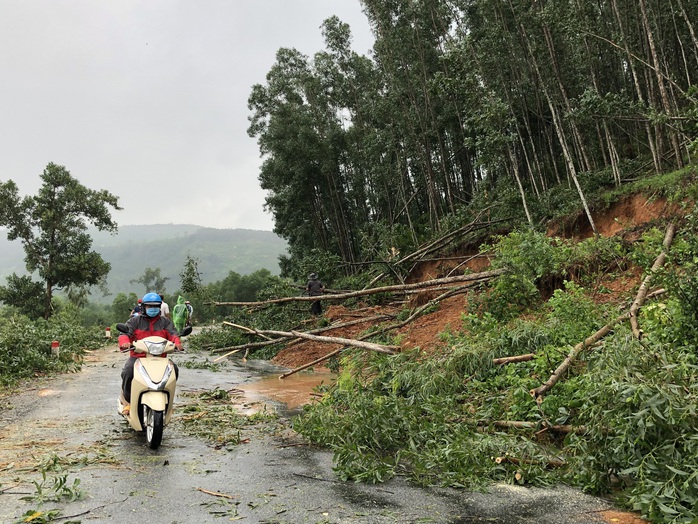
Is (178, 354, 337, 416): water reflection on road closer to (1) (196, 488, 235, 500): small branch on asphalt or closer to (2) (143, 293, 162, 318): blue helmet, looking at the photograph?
(2) (143, 293, 162, 318): blue helmet

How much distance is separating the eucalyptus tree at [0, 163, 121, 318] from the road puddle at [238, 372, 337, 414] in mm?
20840

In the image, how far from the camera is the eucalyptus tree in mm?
26656

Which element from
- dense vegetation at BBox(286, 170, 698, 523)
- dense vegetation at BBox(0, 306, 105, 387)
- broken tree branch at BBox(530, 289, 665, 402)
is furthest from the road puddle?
dense vegetation at BBox(0, 306, 105, 387)

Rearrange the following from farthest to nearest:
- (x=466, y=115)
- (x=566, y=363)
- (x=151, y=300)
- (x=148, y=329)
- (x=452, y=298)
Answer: (x=466, y=115) → (x=452, y=298) → (x=148, y=329) → (x=151, y=300) → (x=566, y=363)

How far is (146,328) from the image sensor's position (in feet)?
19.0

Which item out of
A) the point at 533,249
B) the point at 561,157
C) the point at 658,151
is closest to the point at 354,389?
the point at 533,249

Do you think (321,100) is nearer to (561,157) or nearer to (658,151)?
(561,157)

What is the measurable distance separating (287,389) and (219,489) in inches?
228

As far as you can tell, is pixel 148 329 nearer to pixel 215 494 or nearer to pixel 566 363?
pixel 215 494

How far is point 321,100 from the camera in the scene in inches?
1178

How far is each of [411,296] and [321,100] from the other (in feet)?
68.3

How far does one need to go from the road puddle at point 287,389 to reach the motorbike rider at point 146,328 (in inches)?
89.4

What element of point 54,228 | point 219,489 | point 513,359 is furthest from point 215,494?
point 54,228

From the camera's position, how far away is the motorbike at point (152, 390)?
493cm
